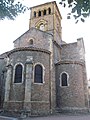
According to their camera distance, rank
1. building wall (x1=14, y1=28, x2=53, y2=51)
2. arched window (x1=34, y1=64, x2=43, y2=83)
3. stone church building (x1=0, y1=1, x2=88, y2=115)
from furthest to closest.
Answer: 1. building wall (x1=14, y1=28, x2=53, y2=51)
2. arched window (x1=34, y1=64, x2=43, y2=83)
3. stone church building (x1=0, y1=1, x2=88, y2=115)

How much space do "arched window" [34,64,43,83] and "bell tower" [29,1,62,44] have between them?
8.30 meters

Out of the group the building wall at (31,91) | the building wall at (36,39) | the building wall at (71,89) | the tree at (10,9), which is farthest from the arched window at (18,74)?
the tree at (10,9)

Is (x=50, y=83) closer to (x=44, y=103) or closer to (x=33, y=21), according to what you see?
(x=44, y=103)

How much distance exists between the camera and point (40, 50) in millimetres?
17078

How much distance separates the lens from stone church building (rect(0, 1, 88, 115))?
15.6 metres

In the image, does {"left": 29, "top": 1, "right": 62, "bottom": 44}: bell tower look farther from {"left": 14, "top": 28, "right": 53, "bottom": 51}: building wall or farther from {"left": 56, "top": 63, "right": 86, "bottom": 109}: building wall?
{"left": 56, "top": 63, "right": 86, "bottom": 109}: building wall

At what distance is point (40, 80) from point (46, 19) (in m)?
12.4

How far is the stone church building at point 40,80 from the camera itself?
15562mm

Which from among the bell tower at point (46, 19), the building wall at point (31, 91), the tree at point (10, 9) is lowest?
the building wall at point (31, 91)

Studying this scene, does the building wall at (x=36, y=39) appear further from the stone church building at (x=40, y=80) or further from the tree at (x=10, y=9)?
the tree at (x=10, y=9)

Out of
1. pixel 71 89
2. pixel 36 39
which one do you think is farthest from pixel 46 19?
pixel 71 89

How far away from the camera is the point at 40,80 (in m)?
16.5

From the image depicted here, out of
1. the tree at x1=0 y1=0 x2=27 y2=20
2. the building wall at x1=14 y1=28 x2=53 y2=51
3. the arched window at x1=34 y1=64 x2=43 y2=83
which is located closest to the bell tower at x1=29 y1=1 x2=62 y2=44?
the building wall at x1=14 y1=28 x2=53 y2=51

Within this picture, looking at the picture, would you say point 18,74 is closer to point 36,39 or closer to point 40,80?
point 40,80
